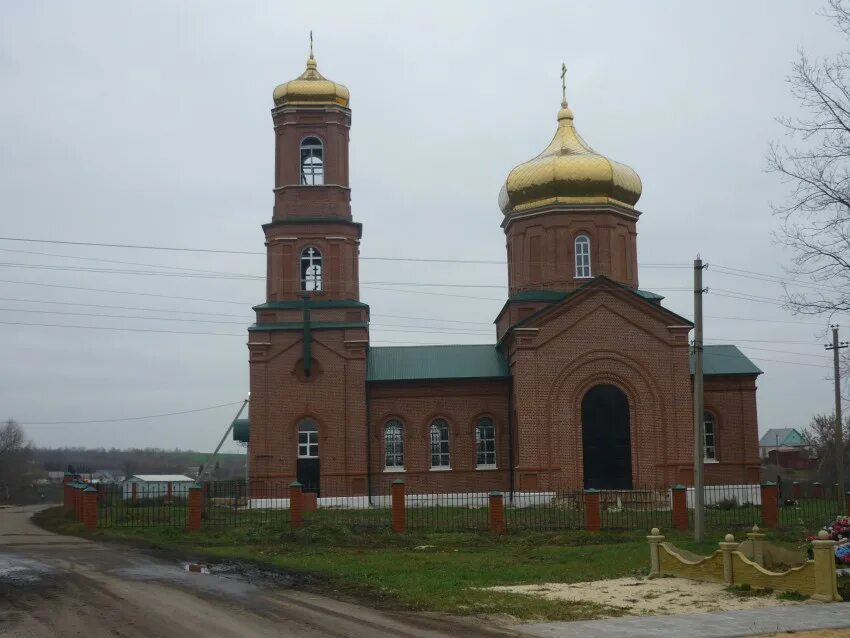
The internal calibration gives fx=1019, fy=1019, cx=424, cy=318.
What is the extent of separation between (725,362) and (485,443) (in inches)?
344

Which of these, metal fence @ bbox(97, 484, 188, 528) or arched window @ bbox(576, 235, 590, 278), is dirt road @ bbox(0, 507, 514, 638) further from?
arched window @ bbox(576, 235, 590, 278)

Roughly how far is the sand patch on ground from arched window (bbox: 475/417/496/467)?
57.2 feet

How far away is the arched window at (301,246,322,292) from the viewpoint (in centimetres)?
3294

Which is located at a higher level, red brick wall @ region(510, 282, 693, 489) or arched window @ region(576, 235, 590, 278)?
arched window @ region(576, 235, 590, 278)

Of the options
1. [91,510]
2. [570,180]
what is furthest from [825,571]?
[570,180]

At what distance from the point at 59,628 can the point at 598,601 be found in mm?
6687

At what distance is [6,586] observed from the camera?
1420cm

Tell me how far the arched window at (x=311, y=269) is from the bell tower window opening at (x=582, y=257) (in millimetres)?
8819

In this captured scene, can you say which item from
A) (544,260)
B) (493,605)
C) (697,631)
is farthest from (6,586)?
(544,260)

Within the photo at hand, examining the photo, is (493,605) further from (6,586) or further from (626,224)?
(626,224)

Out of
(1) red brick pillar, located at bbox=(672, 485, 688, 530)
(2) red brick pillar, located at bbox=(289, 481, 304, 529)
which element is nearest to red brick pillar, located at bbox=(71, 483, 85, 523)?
(2) red brick pillar, located at bbox=(289, 481, 304, 529)

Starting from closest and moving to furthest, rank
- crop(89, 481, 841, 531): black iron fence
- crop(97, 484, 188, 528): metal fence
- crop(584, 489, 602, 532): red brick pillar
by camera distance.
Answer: crop(584, 489, 602, 532): red brick pillar
crop(89, 481, 841, 531): black iron fence
crop(97, 484, 188, 528): metal fence

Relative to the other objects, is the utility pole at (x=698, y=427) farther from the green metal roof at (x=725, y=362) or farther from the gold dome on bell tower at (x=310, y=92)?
the gold dome on bell tower at (x=310, y=92)

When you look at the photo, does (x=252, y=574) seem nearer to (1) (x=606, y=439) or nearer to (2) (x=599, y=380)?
(1) (x=606, y=439)
